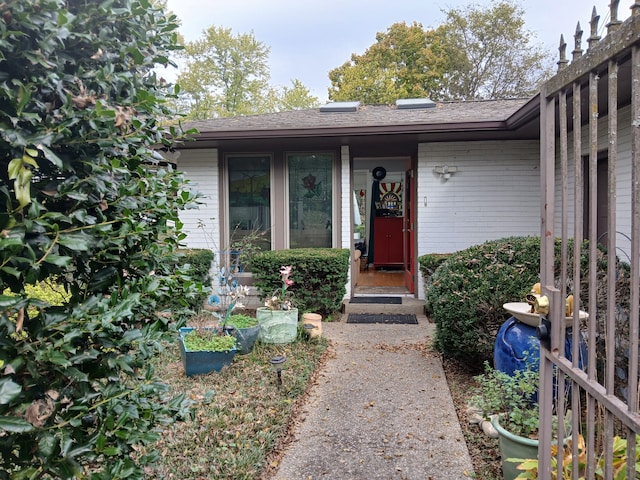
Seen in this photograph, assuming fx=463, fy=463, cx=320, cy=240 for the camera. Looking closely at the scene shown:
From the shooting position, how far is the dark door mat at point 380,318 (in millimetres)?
6488

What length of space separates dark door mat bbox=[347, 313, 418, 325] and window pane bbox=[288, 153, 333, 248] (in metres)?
1.37

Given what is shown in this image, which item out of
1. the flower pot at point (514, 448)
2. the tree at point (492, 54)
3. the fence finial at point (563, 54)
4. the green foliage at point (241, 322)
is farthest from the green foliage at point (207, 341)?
the tree at point (492, 54)

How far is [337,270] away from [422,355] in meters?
1.97

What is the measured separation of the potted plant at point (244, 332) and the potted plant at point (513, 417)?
2.53m

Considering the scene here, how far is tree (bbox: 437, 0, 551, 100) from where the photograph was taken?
20969 millimetres

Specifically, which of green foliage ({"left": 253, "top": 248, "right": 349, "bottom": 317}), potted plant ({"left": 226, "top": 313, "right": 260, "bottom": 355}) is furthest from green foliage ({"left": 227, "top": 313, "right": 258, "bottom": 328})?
green foliage ({"left": 253, "top": 248, "right": 349, "bottom": 317})

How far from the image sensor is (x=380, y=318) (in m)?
6.68

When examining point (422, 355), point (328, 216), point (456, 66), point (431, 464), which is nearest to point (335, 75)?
point (456, 66)

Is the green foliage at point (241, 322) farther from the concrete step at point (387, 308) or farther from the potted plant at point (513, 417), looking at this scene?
the potted plant at point (513, 417)

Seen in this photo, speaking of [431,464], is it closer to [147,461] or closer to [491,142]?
[147,461]

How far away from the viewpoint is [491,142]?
7.18m

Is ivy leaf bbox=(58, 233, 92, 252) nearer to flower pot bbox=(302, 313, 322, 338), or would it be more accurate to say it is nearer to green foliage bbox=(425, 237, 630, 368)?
green foliage bbox=(425, 237, 630, 368)

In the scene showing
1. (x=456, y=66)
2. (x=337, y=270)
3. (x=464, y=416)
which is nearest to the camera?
(x=464, y=416)

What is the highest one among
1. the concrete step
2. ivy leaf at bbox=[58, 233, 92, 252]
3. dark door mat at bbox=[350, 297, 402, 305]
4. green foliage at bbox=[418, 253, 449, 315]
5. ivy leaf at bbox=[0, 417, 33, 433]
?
ivy leaf at bbox=[58, 233, 92, 252]
